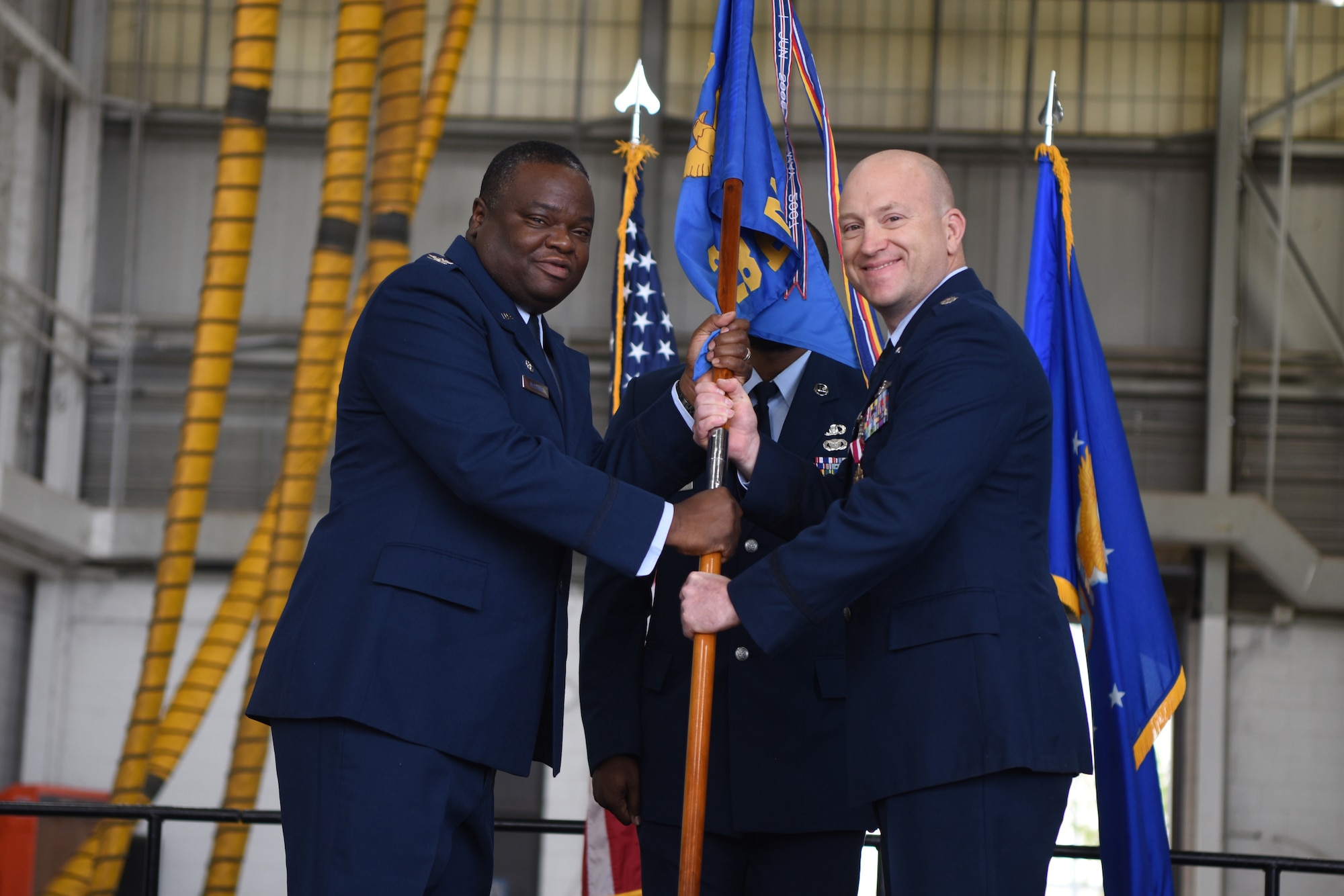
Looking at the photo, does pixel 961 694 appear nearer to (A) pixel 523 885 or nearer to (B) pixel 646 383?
(B) pixel 646 383

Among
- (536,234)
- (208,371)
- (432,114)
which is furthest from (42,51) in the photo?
(536,234)

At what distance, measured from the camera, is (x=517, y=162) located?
2416 mm

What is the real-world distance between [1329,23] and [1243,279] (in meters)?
1.84

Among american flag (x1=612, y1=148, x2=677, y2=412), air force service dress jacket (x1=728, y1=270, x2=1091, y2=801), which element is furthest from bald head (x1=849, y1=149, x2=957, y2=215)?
american flag (x1=612, y1=148, x2=677, y2=412)

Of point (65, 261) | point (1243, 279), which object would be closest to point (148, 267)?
point (65, 261)

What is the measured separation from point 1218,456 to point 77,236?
7726 millimetres

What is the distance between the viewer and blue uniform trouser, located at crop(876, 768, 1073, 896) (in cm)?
200

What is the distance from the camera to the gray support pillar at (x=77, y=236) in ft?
30.2

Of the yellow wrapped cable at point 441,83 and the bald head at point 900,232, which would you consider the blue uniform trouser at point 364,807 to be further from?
the yellow wrapped cable at point 441,83

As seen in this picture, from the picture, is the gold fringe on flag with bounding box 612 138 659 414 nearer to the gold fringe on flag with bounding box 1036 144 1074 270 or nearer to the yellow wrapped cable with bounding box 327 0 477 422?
the gold fringe on flag with bounding box 1036 144 1074 270

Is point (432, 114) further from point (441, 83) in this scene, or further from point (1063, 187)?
point (1063, 187)

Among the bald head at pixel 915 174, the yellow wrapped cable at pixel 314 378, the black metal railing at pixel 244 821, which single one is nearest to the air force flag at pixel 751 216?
the bald head at pixel 915 174

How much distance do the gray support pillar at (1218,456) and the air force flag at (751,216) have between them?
22.9 feet

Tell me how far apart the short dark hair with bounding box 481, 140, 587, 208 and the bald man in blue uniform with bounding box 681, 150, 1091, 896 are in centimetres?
67
